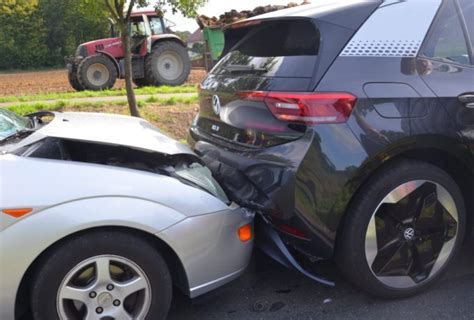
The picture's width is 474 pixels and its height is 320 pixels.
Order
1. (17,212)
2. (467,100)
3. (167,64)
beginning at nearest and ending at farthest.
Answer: (17,212)
(467,100)
(167,64)

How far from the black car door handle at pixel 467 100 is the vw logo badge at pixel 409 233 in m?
0.83

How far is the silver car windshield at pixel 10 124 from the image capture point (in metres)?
3.03

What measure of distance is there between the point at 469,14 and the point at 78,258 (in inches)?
109

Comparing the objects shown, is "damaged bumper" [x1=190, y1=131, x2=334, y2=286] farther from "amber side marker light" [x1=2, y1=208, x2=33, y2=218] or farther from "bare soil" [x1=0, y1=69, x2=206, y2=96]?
"bare soil" [x1=0, y1=69, x2=206, y2=96]

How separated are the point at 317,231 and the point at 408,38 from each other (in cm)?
128

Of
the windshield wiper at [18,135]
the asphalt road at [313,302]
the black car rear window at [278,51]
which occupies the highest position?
the black car rear window at [278,51]

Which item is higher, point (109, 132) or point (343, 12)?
point (343, 12)

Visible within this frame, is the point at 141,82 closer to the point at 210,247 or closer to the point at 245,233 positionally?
the point at 245,233

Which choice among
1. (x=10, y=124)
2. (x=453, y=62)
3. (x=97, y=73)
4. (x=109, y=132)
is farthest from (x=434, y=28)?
(x=97, y=73)

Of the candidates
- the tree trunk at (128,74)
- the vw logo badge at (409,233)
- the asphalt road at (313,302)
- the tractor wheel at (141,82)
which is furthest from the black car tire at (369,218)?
the tractor wheel at (141,82)

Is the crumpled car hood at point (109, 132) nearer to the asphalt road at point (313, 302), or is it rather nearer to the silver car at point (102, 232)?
the silver car at point (102, 232)

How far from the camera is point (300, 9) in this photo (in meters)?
3.18

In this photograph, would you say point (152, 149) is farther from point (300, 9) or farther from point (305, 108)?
point (300, 9)

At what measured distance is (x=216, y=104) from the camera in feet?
11.2
